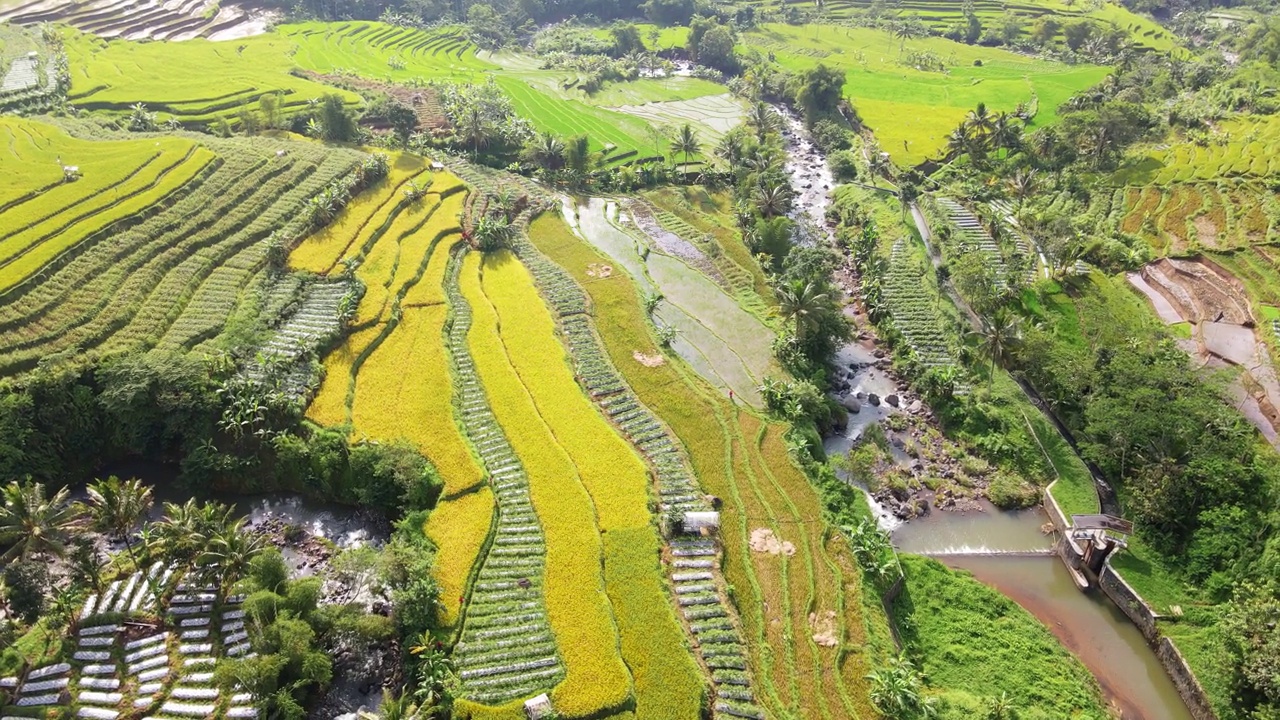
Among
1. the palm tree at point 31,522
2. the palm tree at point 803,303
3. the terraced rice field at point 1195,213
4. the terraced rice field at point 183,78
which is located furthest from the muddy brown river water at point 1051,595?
the terraced rice field at point 183,78

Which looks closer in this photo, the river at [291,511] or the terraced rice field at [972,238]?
the river at [291,511]

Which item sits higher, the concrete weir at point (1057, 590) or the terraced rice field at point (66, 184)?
the terraced rice field at point (66, 184)

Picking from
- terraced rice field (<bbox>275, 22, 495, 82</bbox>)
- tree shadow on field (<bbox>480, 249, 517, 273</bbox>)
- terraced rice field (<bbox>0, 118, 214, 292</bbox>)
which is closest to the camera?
terraced rice field (<bbox>0, 118, 214, 292</bbox>)

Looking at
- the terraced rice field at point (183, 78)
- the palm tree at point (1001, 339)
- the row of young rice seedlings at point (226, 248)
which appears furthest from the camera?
the terraced rice field at point (183, 78)

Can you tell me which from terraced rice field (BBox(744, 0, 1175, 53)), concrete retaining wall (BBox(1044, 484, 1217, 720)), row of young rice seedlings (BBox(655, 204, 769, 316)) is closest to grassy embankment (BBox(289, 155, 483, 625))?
row of young rice seedlings (BBox(655, 204, 769, 316))

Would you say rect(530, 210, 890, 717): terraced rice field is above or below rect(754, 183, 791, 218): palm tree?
below

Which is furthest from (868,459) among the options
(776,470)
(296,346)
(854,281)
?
(296,346)

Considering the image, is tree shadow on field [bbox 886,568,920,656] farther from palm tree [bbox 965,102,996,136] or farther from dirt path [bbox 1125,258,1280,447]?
palm tree [bbox 965,102,996,136]

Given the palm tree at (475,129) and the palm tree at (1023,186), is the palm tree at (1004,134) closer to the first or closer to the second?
the palm tree at (1023,186)
